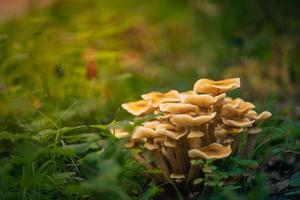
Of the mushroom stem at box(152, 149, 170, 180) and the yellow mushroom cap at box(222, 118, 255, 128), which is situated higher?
the yellow mushroom cap at box(222, 118, 255, 128)

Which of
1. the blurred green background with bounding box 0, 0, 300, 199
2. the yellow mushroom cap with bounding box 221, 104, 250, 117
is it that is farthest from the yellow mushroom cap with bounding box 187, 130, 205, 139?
the blurred green background with bounding box 0, 0, 300, 199

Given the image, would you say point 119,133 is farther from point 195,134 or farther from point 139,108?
point 195,134

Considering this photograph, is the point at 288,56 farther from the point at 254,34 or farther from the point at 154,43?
the point at 154,43

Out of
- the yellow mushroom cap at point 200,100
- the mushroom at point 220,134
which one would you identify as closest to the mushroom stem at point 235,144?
the mushroom at point 220,134

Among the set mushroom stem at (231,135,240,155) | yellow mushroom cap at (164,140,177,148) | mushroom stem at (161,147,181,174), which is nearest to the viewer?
yellow mushroom cap at (164,140,177,148)

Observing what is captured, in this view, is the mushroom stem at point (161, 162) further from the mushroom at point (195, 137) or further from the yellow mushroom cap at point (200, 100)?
the yellow mushroom cap at point (200, 100)

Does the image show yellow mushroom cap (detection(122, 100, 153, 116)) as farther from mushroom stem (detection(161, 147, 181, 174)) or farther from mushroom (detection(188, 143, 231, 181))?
mushroom (detection(188, 143, 231, 181))
